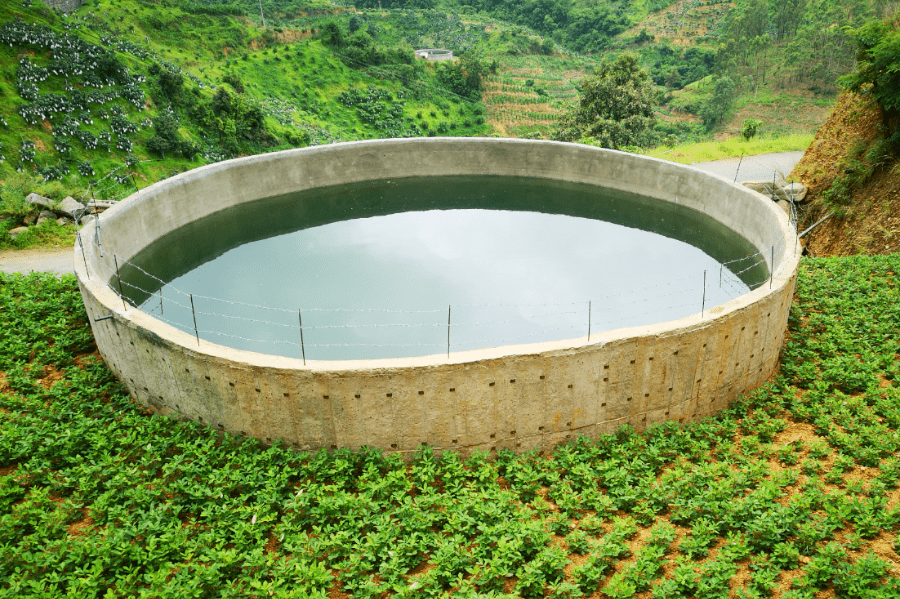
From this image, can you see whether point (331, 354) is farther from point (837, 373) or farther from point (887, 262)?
point (887, 262)

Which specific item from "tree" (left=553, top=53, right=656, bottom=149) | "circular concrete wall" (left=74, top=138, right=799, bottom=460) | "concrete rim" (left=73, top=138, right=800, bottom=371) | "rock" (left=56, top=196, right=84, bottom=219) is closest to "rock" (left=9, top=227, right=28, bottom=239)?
"rock" (left=56, top=196, right=84, bottom=219)

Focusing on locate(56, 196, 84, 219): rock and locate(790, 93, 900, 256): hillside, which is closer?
locate(790, 93, 900, 256): hillside

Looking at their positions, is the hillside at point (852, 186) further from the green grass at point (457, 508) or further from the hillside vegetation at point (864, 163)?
the green grass at point (457, 508)

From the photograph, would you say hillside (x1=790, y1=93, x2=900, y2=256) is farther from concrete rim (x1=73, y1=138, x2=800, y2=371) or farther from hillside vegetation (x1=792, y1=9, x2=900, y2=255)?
concrete rim (x1=73, y1=138, x2=800, y2=371)

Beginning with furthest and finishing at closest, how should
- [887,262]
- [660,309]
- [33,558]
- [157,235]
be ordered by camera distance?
[157,235], [887,262], [660,309], [33,558]

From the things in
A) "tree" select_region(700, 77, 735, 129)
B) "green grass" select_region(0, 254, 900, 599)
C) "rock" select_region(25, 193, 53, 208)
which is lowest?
"tree" select_region(700, 77, 735, 129)

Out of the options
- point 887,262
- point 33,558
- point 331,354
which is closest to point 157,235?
point 331,354

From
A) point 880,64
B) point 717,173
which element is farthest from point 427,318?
point 717,173
